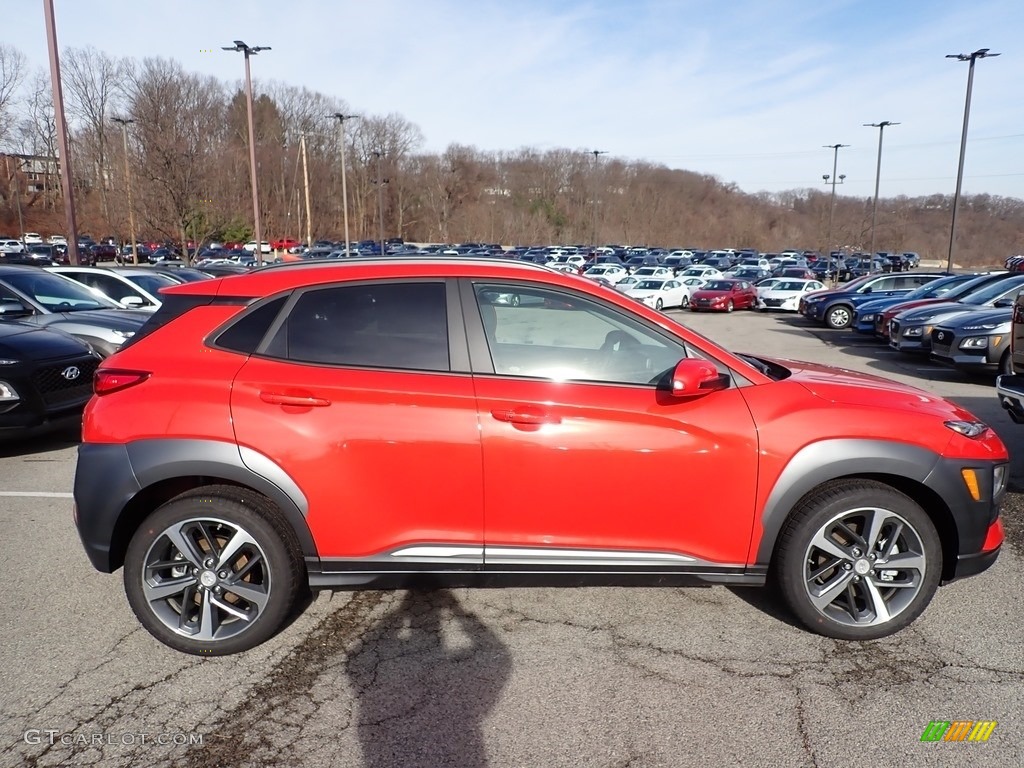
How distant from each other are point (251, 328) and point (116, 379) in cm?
66

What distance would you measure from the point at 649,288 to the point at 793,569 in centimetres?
2630

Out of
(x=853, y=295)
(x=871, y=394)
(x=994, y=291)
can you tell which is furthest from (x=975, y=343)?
(x=853, y=295)

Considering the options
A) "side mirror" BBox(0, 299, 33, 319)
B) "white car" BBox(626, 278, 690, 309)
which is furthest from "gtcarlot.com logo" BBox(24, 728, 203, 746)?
"white car" BBox(626, 278, 690, 309)

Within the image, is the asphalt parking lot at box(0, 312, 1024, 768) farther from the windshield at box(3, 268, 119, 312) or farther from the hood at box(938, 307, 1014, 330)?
the hood at box(938, 307, 1014, 330)

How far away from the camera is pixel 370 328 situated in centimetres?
336

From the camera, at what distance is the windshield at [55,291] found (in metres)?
9.49

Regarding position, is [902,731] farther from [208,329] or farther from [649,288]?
[649,288]

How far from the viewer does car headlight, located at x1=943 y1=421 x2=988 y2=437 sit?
3.36 m

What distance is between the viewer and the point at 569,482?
320 cm

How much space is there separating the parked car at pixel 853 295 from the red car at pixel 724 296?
13.0 ft

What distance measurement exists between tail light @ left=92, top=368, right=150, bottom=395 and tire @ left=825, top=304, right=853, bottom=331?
21699 millimetres

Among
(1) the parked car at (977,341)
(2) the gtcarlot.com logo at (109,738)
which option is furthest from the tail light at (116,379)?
(1) the parked car at (977,341)

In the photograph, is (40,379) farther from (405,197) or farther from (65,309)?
(405,197)

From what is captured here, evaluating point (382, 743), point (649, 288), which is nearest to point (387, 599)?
point (382, 743)
